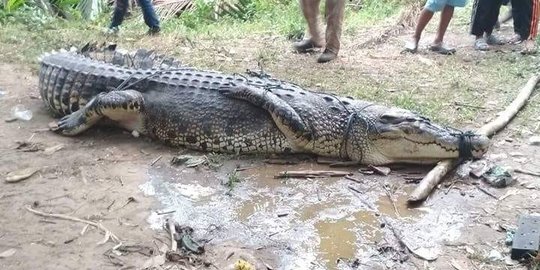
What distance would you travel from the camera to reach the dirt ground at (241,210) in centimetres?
334

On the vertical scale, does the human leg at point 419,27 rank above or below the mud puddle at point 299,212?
above

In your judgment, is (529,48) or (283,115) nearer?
(283,115)

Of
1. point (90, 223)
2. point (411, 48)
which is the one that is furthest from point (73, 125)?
point (411, 48)

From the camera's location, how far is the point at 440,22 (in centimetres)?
740

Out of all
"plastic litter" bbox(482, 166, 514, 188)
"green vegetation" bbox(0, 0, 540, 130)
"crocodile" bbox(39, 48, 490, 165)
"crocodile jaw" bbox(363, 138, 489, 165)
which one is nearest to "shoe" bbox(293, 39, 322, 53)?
"green vegetation" bbox(0, 0, 540, 130)

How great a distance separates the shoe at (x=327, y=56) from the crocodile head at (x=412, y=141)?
236 centimetres

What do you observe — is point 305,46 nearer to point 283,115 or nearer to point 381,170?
point 283,115

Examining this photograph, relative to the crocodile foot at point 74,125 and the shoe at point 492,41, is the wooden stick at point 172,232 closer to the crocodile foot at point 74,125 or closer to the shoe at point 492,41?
the crocodile foot at point 74,125

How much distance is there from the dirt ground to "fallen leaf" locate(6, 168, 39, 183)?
0.19 ft

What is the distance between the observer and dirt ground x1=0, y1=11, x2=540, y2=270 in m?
3.34

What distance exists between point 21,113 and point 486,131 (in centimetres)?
377

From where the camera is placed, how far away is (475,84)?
6188 millimetres

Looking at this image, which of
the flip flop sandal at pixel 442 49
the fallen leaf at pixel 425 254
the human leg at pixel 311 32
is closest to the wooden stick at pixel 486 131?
the fallen leaf at pixel 425 254

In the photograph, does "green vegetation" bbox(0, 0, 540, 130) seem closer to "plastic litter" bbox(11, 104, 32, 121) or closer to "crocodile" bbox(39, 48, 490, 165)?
"crocodile" bbox(39, 48, 490, 165)
